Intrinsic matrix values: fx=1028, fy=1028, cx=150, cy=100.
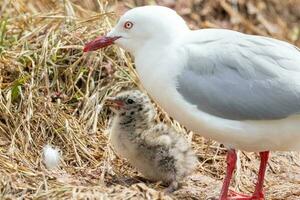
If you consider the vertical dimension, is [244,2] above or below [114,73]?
above

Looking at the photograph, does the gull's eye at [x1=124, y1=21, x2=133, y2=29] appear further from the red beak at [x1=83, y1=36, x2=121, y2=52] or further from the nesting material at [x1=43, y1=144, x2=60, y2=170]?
the nesting material at [x1=43, y1=144, x2=60, y2=170]

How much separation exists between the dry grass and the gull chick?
0.11 metres

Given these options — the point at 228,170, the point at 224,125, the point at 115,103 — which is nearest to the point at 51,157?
the point at 115,103

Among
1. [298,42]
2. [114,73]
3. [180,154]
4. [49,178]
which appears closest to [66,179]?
[49,178]

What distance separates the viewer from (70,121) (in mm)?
7129

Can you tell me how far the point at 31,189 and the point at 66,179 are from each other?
41 centimetres

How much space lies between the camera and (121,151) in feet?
21.6

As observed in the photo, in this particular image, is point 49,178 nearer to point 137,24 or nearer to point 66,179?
point 66,179

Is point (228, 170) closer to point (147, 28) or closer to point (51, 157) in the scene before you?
point (147, 28)

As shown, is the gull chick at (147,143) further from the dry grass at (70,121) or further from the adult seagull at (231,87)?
the adult seagull at (231,87)

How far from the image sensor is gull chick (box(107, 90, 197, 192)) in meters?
6.51

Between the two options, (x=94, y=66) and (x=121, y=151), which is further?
(x=94, y=66)

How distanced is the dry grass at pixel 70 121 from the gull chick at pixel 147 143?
0.11 metres

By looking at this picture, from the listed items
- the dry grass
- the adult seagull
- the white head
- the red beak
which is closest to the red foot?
the dry grass
